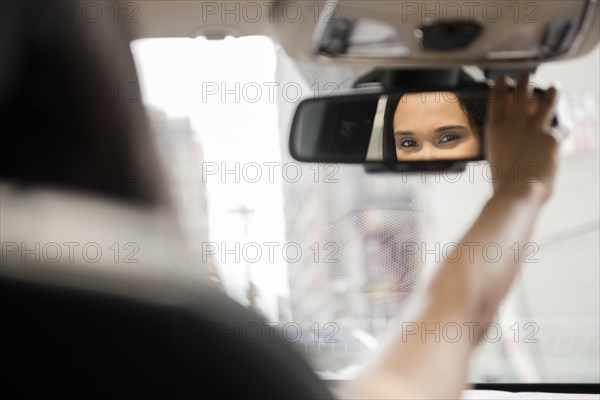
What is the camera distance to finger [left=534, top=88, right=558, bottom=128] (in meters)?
1.87

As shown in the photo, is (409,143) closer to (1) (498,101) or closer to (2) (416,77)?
(2) (416,77)

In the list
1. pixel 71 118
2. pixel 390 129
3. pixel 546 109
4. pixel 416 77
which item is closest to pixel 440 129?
pixel 390 129

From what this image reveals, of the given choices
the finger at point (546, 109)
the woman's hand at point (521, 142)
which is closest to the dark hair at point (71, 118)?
the woman's hand at point (521, 142)

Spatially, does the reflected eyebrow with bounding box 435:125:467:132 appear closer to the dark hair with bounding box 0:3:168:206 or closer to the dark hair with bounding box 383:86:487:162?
the dark hair with bounding box 383:86:487:162

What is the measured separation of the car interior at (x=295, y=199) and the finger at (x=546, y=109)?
1 centimetres

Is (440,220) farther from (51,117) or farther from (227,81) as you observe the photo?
(51,117)

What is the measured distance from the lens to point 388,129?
7.83 ft

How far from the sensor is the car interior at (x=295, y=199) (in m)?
0.46

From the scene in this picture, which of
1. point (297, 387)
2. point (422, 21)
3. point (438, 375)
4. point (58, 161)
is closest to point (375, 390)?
point (438, 375)

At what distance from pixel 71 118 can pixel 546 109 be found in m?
1.60

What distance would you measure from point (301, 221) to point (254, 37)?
1.10m

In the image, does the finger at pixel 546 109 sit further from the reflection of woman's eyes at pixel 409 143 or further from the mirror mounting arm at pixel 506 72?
the reflection of woman's eyes at pixel 409 143

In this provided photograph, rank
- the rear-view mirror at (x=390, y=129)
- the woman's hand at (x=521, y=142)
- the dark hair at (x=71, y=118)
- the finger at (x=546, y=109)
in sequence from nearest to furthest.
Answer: the dark hair at (x=71, y=118), the woman's hand at (x=521, y=142), the finger at (x=546, y=109), the rear-view mirror at (x=390, y=129)

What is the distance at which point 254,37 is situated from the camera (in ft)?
7.46
